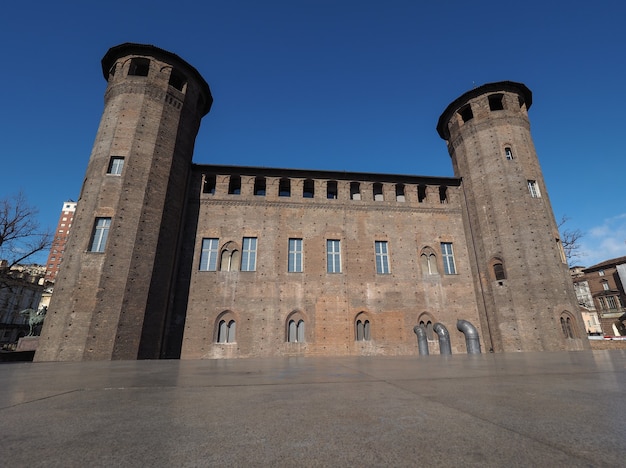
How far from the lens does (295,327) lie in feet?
53.2

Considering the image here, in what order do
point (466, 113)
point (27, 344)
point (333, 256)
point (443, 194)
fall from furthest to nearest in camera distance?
point (466, 113) → point (443, 194) → point (333, 256) → point (27, 344)

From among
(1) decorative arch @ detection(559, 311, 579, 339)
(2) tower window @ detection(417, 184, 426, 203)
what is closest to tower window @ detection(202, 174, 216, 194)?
(2) tower window @ detection(417, 184, 426, 203)

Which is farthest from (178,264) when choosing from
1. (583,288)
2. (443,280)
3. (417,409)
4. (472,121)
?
(583,288)

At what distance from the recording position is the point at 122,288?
13242 mm

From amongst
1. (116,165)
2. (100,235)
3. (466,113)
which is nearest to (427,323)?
(466,113)

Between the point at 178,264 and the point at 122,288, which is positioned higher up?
the point at 178,264

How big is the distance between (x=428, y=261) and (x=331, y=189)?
7617mm

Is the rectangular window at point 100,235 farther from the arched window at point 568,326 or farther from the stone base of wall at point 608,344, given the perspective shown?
the stone base of wall at point 608,344

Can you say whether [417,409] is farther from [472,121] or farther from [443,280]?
[472,121]

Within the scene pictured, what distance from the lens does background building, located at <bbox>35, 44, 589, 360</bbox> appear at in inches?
545

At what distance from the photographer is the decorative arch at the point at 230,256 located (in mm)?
16955

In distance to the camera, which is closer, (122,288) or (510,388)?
(510,388)

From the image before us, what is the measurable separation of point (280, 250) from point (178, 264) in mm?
5525

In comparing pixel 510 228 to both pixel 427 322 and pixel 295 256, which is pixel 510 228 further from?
pixel 295 256
